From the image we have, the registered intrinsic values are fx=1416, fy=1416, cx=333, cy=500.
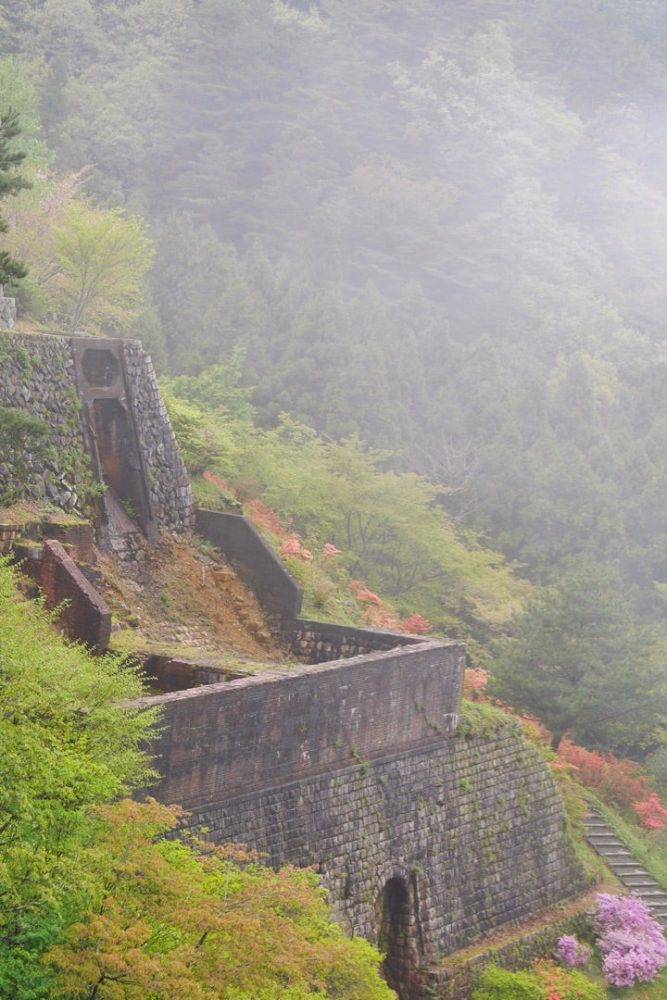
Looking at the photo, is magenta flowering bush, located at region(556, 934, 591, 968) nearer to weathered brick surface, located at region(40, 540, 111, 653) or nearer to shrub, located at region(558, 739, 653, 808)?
shrub, located at region(558, 739, 653, 808)

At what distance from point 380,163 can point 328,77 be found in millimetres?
7632

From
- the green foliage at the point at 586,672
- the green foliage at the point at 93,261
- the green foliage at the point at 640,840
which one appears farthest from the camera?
the green foliage at the point at 93,261

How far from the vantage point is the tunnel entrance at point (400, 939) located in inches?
789

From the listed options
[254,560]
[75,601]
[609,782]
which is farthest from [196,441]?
[609,782]

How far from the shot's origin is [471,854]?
843 inches

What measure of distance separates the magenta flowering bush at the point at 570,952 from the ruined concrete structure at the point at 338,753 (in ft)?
2.18

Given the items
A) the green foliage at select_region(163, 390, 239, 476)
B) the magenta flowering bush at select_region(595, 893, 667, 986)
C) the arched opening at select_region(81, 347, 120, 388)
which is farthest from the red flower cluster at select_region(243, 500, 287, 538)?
the magenta flowering bush at select_region(595, 893, 667, 986)

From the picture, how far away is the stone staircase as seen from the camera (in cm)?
2542

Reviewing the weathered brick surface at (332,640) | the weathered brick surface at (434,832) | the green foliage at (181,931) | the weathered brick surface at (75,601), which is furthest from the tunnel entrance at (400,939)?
the green foliage at (181,931)

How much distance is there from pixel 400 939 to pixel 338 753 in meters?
3.08

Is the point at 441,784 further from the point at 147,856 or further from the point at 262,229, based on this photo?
the point at 262,229

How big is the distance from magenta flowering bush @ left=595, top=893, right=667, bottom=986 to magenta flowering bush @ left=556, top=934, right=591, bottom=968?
535 millimetres

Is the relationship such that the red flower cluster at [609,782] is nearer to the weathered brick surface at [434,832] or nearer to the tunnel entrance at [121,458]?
the weathered brick surface at [434,832]

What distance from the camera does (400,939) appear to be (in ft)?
65.8
